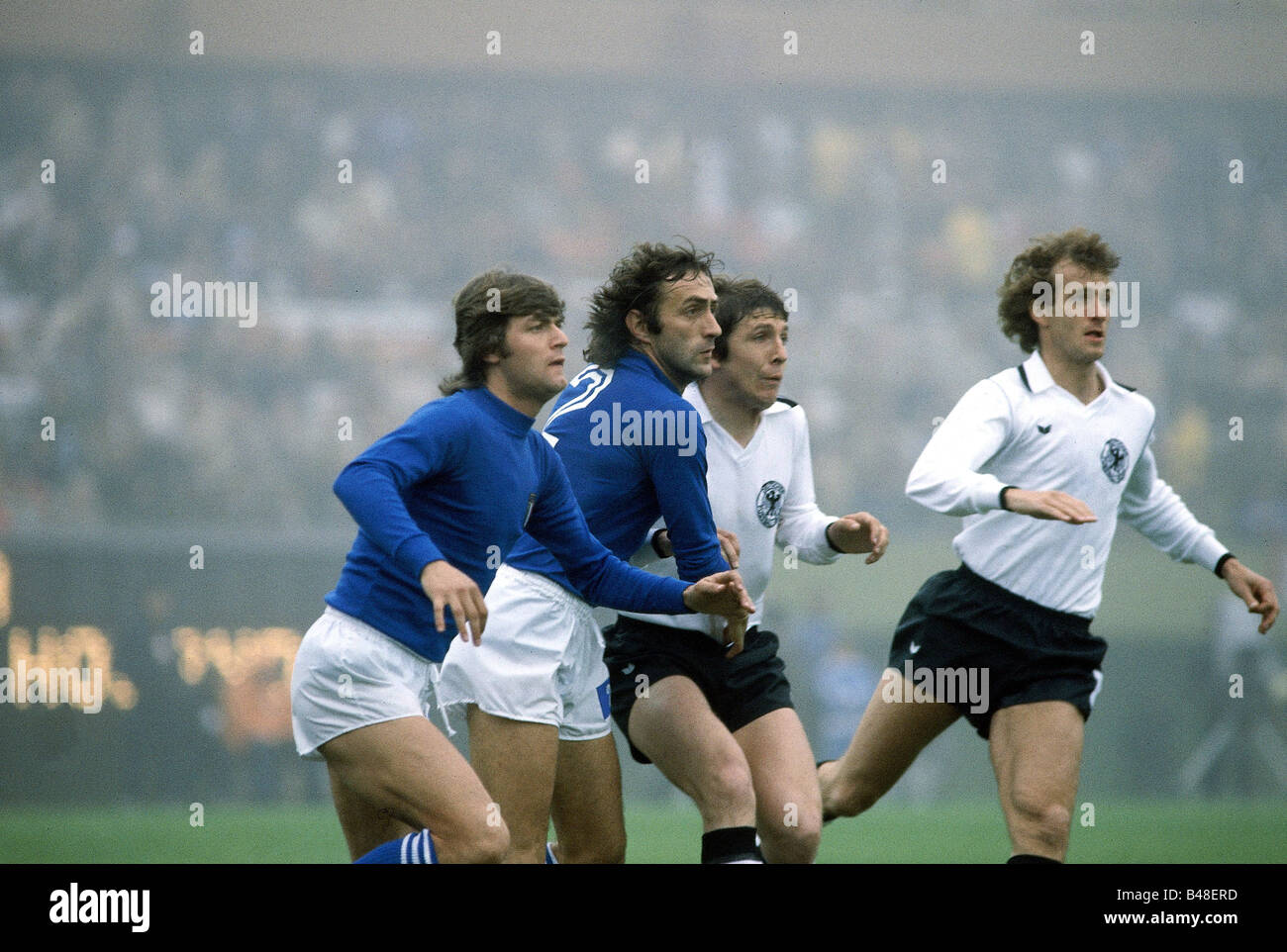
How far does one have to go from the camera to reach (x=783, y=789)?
187 inches

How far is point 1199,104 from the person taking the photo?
17.9 m

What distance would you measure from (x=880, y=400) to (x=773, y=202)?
9.88 ft

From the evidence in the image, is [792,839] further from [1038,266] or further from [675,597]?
[1038,266]

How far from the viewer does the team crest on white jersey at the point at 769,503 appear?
5.15m

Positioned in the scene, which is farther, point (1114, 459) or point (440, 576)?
point (1114, 459)

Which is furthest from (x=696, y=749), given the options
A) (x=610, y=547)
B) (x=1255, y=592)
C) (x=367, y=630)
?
(x=1255, y=592)

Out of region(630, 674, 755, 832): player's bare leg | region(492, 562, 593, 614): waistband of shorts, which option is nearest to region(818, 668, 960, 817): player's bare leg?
region(630, 674, 755, 832): player's bare leg

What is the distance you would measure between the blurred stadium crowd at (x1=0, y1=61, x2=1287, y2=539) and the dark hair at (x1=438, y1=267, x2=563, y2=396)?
381 inches

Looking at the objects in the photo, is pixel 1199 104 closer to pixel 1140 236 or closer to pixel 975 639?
pixel 1140 236

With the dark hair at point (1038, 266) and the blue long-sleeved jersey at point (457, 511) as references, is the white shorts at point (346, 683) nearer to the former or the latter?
the blue long-sleeved jersey at point (457, 511)

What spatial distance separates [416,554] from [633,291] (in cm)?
150

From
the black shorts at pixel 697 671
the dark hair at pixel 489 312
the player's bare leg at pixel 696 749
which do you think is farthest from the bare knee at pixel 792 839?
the dark hair at pixel 489 312

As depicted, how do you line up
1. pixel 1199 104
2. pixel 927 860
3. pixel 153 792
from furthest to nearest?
1. pixel 1199 104
2. pixel 153 792
3. pixel 927 860
